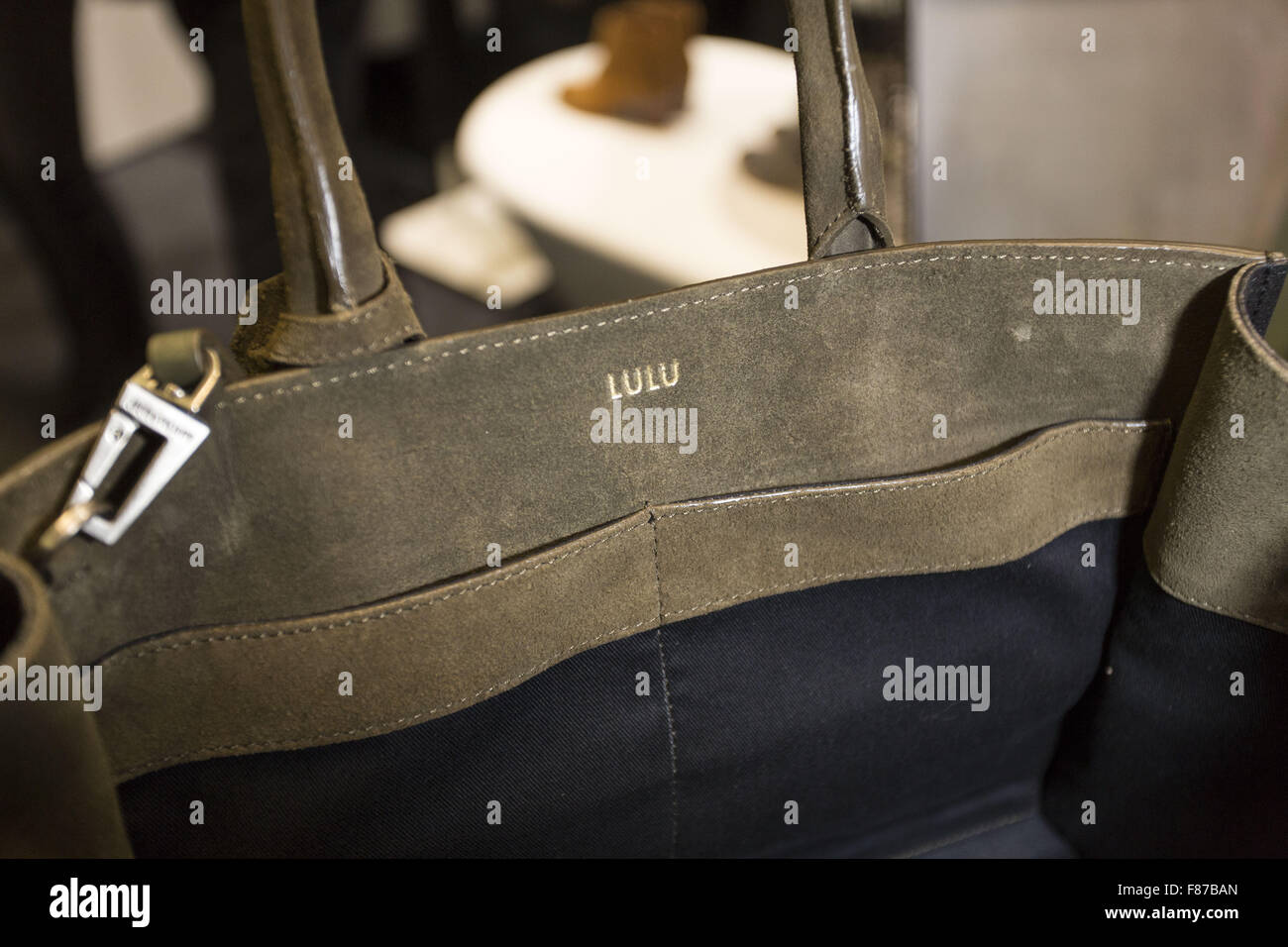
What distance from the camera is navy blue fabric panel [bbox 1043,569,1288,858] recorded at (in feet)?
1.59

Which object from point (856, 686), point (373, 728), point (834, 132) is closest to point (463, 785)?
point (373, 728)

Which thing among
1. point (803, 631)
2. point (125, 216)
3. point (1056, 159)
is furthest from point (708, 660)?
point (125, 216)

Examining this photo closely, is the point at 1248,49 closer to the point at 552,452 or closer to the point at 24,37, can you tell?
the point at 552,452

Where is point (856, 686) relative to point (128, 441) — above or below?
below

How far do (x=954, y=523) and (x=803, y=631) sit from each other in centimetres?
10

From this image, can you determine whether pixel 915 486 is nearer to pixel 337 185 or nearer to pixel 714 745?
pixel 714 745

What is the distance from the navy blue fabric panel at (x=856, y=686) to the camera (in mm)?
501

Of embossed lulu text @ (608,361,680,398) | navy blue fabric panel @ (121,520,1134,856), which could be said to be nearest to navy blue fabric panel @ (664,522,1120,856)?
navy blue fabric panel @ (121,520,1134,856)

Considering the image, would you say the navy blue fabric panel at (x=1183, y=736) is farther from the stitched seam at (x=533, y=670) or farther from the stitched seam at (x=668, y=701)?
the stitched seam at (x=668, y=701)

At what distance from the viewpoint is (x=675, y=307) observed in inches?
16.7

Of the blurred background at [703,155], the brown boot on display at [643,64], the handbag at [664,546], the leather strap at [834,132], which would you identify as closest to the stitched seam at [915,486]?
the handbag at [664,546]

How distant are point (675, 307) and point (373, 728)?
0.24 m

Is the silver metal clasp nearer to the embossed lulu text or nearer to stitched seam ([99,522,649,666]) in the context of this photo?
stitched seam ([99,522,649,666])

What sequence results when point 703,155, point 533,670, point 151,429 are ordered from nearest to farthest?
1. point 151,429
2. point 533,670
3. point 703,155
